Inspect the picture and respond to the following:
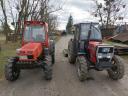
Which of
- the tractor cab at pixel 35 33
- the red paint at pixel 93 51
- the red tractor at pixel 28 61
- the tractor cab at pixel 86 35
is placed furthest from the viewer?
the tractor cab at pixel 35 33

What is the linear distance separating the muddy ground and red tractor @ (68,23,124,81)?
390mm

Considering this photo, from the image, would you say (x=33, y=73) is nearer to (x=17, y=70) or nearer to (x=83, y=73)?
(x=17, y=70)

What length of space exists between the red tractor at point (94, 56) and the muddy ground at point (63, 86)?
39 cm

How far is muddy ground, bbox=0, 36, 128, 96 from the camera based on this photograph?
706 centimetres

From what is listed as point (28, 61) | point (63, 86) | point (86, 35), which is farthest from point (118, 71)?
point (28, 61)

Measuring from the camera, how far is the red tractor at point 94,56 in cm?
829

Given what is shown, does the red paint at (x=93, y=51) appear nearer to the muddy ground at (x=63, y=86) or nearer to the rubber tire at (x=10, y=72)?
the muddy ground at (x=63, y=86)

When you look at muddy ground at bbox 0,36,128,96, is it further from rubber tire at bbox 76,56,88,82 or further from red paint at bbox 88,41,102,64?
red paint at bbox 88,41,102,64

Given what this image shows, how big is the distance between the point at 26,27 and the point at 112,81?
14.8 feet

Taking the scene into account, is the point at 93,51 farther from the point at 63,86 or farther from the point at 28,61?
the point at 28,61

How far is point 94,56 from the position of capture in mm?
8578

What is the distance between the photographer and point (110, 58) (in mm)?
8484

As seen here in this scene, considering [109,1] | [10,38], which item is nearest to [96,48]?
[10,38]

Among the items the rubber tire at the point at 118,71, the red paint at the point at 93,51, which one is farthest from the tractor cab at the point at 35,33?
the rubber tire at the point at 118,71
